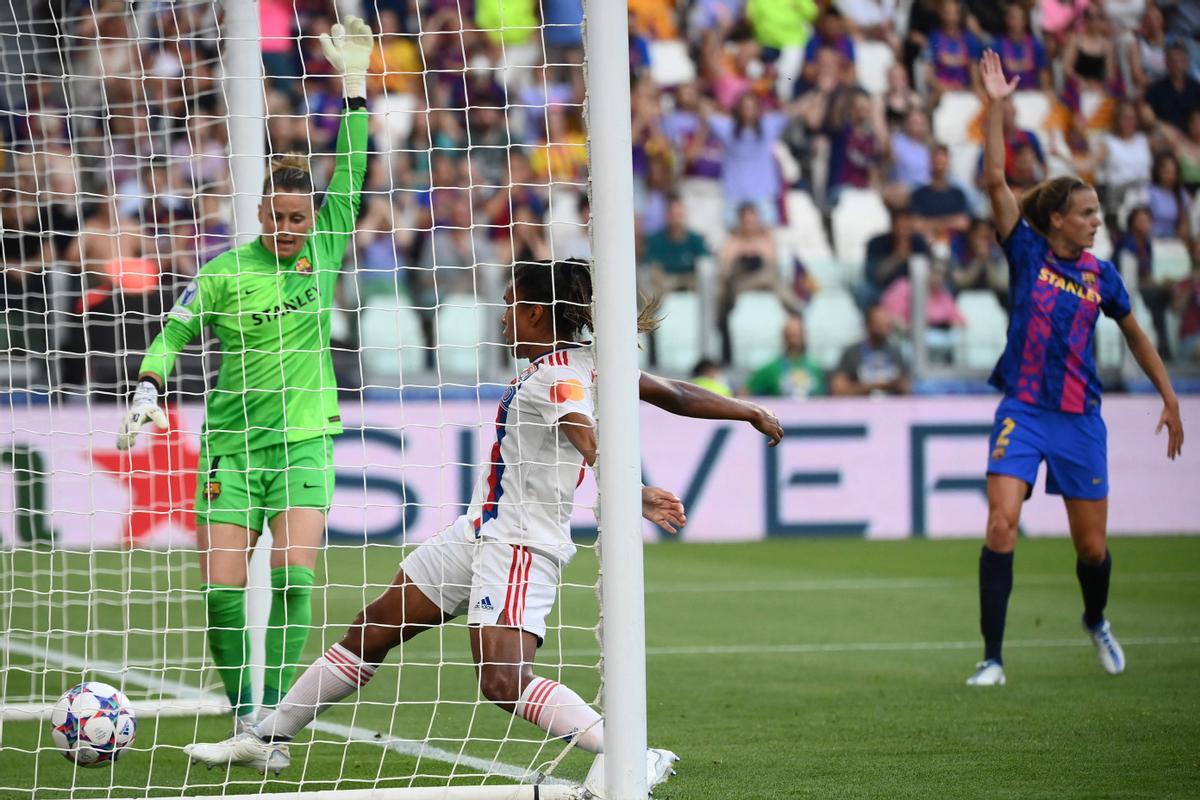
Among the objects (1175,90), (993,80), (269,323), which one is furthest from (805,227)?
(269,323)

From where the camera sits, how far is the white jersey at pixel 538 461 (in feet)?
14.7

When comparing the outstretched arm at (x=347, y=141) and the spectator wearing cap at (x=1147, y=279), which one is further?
the spectator wearing cap at (x=1147, y=279)

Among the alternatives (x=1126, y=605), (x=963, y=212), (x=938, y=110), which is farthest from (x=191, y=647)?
(x=938, y=110)

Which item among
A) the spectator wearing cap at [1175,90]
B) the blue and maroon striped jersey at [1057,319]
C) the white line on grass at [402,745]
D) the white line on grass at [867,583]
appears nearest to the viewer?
the white line on grass at [402,745]

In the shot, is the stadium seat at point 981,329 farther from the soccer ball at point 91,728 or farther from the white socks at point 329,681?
the soccer ball at point 91,728

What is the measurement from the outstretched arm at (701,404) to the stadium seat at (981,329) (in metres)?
10.6

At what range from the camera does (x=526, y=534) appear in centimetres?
453

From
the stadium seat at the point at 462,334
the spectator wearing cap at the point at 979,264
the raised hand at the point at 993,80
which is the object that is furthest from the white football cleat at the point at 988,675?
the spectator wearing cap at the point at 979,264

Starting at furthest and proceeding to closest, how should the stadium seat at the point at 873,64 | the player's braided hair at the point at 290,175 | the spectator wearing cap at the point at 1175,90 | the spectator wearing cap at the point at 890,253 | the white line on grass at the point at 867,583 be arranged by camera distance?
the stadium seat at the point at 873,64 < the spectator wearing cap at the point at 1175,90 < the spectator wearing cap at the point at 890,253 < the white line on grass at the point at 867,583 < the player's braided hair at the point at 290,175

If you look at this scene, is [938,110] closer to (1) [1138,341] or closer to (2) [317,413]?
(1) [1138,341]

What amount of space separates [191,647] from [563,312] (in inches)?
185

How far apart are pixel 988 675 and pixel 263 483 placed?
11.0 ft

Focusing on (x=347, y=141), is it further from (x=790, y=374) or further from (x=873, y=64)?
(x=873, y=64)

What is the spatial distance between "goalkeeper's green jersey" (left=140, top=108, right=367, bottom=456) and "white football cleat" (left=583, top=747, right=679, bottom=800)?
1971 millimetres
